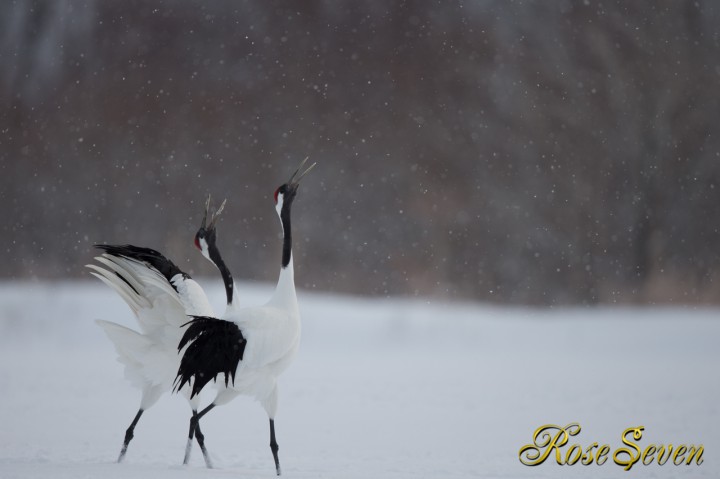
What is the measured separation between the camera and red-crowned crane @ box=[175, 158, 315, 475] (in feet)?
11.1

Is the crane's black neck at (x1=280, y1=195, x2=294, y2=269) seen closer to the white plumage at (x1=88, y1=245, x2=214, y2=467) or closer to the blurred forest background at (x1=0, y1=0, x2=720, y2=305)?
the white plumage at (x1=88, y1=245, x2=214, y2=467)

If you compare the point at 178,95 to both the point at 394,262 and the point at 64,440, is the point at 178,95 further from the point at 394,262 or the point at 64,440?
the point at 64,440

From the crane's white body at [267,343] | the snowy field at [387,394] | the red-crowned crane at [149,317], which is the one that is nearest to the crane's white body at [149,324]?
the red-crowned crane at [149,317]

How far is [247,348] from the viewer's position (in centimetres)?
343

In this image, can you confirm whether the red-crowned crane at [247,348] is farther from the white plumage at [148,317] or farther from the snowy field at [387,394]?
the snowy field at [387,394]

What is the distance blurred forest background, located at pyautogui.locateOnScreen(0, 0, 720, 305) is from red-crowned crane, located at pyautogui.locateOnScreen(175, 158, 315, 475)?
8.11 m

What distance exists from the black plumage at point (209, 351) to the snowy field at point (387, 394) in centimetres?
45

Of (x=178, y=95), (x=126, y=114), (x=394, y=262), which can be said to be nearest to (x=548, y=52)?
(x=394, y=262)

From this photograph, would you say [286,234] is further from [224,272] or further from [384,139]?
[384,139]

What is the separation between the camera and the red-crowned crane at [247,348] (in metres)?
3.39

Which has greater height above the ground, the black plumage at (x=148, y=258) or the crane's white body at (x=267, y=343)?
the black plumage at (x=148, y=258)

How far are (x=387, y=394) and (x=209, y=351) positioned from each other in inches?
139

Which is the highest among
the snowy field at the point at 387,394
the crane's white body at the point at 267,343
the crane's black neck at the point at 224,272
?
the crane's black neck at the point at 224,272

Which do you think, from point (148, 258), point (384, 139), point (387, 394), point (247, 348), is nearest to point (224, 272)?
point (148, 258)
